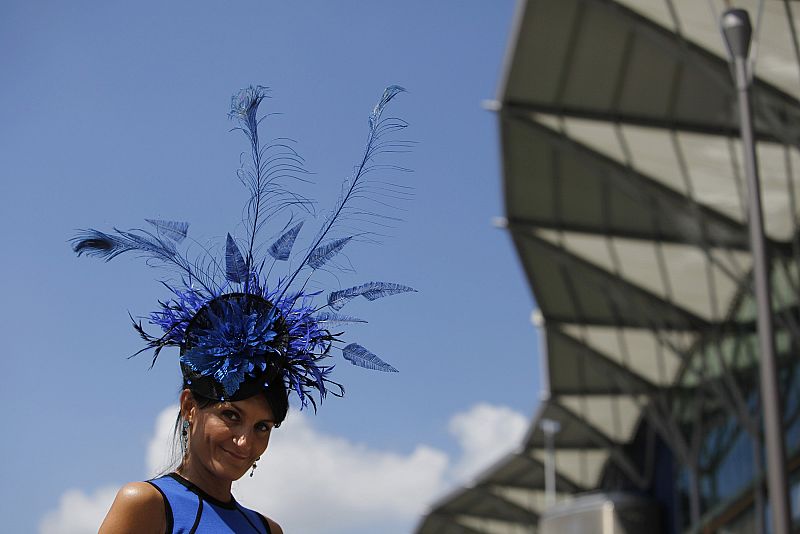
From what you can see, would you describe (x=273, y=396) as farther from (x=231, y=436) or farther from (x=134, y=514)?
(x=134, y=514)

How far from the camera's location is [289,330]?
113 inches

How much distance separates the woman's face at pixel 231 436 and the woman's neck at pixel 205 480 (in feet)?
0.04

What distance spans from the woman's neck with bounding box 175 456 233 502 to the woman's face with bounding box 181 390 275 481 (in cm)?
1

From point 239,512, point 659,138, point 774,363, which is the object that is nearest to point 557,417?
point 659,138

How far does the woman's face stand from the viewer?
2.74 meters

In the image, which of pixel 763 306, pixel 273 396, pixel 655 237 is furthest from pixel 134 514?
pixel 655 237

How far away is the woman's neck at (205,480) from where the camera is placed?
276 centimetres

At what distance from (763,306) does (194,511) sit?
805cm

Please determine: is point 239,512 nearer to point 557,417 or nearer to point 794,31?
point 794,31

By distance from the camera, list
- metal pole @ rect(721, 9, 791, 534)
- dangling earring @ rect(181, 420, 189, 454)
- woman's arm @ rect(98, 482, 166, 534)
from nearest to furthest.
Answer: woman's arm @ rect(98, 482, 166, 534)
dangling earring @ rect(181, 420, 189, 454)
metal pole @ rect(721, 9, 791, 534)

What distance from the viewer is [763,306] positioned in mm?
9875

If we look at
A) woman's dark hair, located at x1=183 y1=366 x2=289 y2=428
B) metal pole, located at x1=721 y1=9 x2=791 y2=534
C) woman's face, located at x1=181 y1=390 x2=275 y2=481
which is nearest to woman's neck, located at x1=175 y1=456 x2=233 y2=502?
woman's face, located at x1=181 y1=390 x2=275 y2=481

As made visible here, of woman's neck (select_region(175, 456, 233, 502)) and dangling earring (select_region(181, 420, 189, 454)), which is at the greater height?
dangling earring (select_region(181, 420, 189, 454))

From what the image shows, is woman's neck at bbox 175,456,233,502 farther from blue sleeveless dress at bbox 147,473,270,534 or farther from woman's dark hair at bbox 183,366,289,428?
woman's dark hair at bbox 183,366,289,428
